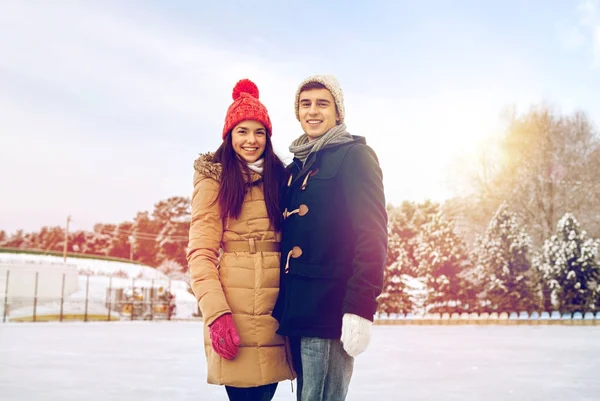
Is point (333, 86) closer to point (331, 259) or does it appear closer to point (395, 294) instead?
point (331, 259)

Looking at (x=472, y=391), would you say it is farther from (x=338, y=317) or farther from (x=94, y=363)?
(x=94, y=363)

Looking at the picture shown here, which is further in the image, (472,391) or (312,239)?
(472,391)

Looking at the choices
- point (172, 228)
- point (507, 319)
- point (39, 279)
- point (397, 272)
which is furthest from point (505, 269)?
point (172, 228)

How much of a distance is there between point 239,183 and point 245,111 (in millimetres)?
347

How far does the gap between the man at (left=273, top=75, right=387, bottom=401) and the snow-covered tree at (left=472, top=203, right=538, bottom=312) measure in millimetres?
21299

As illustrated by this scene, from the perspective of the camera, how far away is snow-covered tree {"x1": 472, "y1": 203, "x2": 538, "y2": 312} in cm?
2238

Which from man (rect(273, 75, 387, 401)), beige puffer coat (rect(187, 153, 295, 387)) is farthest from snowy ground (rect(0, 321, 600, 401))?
man (rect(273, 75, 387, 401))

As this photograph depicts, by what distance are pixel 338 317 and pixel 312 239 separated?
0.32 meters

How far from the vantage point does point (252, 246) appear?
2605 millimetres

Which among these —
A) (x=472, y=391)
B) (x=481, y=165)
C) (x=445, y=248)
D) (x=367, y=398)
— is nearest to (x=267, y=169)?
(x=367, y=398)

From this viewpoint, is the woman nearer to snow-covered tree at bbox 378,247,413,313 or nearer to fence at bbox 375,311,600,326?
fence at bbox 375,311,600,326

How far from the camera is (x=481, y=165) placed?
95.5 feet

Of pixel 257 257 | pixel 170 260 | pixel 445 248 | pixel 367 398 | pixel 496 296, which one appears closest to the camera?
pixel 257 257

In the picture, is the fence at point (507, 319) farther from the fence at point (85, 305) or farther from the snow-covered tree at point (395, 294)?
the fence at point (85, 305)
